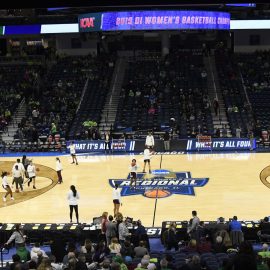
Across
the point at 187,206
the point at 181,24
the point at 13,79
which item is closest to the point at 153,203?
the point at 187,206

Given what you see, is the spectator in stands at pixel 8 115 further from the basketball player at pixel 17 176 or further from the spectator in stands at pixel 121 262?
the spectator in stands at pixel 121 262

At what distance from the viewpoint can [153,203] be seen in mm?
21109

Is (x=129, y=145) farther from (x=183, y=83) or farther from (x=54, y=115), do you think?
(x=183, y=83)

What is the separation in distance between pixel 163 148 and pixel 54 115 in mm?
8618

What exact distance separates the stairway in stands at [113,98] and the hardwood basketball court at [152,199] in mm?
6484

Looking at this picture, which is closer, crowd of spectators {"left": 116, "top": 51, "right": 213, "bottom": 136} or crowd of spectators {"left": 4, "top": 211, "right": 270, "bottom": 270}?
crowd of spectators {"left": 4, "top": 211, "right": 270, "bottom": 270}

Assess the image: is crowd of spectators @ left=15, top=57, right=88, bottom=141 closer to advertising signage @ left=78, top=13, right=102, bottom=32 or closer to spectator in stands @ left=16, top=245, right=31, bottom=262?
advertising signage @ left=78, top=13, right=102, bottom=32

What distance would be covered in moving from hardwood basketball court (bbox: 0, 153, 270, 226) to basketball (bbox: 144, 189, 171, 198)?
34 cm

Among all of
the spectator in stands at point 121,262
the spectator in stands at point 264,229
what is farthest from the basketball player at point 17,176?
the spectator in stands at point 121,262

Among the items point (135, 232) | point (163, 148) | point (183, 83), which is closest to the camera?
point (135, 232)

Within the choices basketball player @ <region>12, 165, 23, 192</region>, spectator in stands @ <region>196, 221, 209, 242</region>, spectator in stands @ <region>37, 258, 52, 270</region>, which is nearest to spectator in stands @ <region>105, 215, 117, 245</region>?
spectator in stands @ <region>196, 221, 209, 242</region>

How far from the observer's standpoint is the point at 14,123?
36.7m

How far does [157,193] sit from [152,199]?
84cm

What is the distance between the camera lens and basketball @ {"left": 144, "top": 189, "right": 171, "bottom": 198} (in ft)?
72.4
